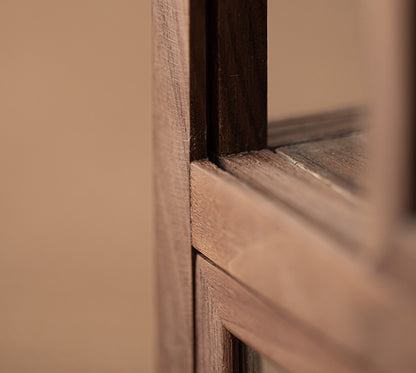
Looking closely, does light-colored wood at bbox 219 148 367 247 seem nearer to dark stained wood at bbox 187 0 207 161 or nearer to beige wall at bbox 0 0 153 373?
dark stained wood at bbox 187 0 207 161

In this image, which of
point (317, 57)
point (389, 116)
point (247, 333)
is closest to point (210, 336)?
point (247, 333)

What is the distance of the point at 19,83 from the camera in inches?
45.1

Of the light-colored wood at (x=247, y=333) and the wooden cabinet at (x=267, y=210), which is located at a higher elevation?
the wooden cabinet at (x=267, y=210)

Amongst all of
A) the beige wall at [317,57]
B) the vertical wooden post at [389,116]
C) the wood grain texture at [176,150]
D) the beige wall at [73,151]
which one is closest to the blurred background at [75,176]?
the beige wall at [73,151]

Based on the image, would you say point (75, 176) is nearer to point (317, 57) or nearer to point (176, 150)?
point (317, 57)

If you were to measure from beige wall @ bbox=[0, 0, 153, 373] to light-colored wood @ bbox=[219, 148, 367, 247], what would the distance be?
2.38ft

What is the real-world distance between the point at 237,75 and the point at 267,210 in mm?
96

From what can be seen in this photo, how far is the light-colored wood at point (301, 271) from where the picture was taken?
0.23m

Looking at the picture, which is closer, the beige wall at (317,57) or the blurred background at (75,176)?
the beige wall at (317,57)

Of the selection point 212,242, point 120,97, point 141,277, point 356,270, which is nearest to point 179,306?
point 212,242

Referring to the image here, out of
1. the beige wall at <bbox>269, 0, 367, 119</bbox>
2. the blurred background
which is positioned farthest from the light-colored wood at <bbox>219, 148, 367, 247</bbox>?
the blurred background

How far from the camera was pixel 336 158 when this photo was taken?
0.36 meters

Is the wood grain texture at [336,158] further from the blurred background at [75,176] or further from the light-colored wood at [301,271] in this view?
the blurred background at [75,176]

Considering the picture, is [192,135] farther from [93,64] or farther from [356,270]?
[93,64]
